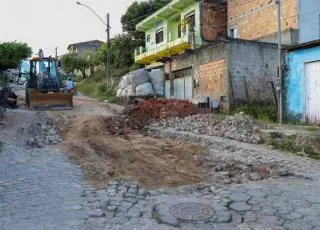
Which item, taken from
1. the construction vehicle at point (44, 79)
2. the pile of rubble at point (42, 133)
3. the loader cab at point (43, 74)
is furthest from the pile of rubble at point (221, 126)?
the loader cab at point (43, 74)

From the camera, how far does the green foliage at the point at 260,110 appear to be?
16.9 meters

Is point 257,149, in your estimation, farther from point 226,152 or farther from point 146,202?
point 146,202

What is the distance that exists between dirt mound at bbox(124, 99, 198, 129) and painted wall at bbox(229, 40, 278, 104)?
2425 mm

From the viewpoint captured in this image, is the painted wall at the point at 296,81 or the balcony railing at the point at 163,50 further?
the balcony railing at the point at 163,50

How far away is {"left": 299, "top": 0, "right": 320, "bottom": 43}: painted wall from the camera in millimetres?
22203

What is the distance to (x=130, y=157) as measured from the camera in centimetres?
1027

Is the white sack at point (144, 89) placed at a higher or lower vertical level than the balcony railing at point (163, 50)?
lower

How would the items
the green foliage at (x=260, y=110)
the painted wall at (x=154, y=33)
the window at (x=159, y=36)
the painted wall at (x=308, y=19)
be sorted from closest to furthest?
the green foliage at (x=260, y=110) → the painted wall at (x=308, y=19) → the painted wall at (x=154, y=33) → the window at (x=159, y=36)

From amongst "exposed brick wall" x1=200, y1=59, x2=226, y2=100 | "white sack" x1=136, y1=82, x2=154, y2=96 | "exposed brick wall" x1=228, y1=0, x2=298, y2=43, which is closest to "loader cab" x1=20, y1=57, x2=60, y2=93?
"white sack" x1=136, y1=82, x2=154, y2=96

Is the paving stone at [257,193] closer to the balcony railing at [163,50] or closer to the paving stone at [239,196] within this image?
the paving stone at [239,196]

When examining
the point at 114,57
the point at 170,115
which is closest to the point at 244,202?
the point at 170,115

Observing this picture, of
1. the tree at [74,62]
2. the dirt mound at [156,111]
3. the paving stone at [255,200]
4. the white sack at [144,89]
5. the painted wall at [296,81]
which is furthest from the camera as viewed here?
the tree at [74,62]

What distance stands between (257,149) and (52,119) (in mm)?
8899

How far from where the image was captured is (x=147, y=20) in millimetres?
38156
